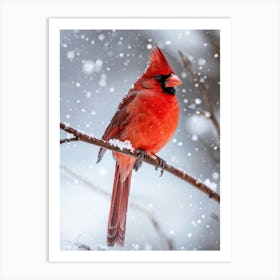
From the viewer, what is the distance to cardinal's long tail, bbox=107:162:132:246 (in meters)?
2.20

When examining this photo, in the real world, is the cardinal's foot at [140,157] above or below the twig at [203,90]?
below

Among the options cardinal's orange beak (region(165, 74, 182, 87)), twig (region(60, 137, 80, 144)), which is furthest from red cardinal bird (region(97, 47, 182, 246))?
twig (region(60, 137, 80, 144))

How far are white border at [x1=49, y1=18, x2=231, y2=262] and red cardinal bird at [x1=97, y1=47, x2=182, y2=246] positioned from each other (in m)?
0.15

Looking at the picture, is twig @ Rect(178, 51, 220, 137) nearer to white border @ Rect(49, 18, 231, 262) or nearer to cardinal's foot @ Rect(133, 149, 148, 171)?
white border @ Rect(49, 18, 231, 262)

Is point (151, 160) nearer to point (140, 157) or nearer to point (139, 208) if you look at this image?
point (140, 157)

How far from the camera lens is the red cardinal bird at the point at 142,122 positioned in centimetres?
212

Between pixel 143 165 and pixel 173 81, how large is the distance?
423mm

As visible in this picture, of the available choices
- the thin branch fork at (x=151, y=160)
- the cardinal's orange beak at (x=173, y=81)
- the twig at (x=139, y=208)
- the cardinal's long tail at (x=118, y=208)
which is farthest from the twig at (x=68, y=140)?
the cardinal's orange beak at (x=173, y=81)
